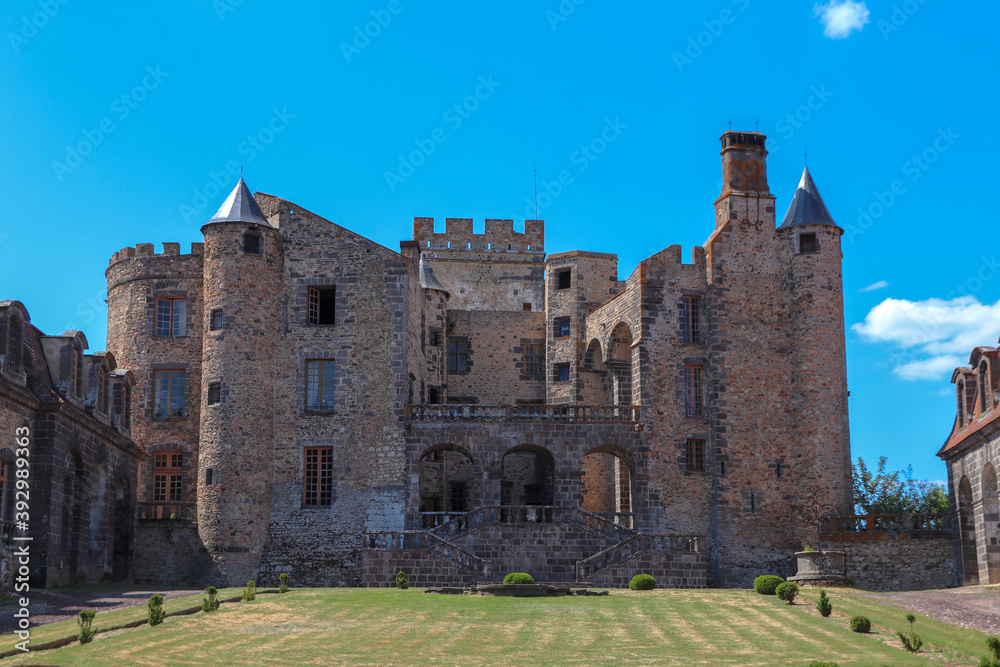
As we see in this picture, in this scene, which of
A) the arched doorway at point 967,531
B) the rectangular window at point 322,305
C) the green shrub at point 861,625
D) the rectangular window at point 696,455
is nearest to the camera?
the green shrub at point 861,625

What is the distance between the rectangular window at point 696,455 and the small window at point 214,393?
18.0 meters

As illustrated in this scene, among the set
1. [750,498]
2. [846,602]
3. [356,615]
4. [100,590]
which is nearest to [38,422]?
[100,590]

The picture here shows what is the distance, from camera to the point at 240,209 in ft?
158

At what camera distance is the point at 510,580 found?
118 ft

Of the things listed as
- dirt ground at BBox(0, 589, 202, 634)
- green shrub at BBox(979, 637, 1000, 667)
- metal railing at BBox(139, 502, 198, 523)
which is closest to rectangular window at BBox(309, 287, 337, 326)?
metal railing at BBox(139, 502, 198, 523)

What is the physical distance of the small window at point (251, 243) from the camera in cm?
4772

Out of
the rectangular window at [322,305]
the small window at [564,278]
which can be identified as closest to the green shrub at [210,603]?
the rectangular window at [322,305]

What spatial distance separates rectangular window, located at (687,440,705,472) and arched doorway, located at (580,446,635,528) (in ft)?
9.66

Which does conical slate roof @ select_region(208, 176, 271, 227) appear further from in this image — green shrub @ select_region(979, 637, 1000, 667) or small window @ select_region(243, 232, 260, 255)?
green shrub @ select_region(979, 637, 1000, 667)

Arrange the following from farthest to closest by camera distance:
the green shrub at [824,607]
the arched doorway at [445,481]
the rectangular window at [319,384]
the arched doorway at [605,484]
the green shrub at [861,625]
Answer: the arched doorway at [445,481], the arched doorway at [605,484], the rectangular window at [319,384], the green shrub at [824,607], the green shrub at [861,625]

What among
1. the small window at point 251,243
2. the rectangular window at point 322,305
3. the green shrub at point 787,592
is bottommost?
the green shrub at point 787,592

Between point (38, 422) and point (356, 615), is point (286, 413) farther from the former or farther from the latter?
point (356, 615)

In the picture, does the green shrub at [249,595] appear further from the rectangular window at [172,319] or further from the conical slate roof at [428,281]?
the conical slate roof at [428,281]

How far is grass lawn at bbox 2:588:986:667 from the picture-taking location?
2356 cm
